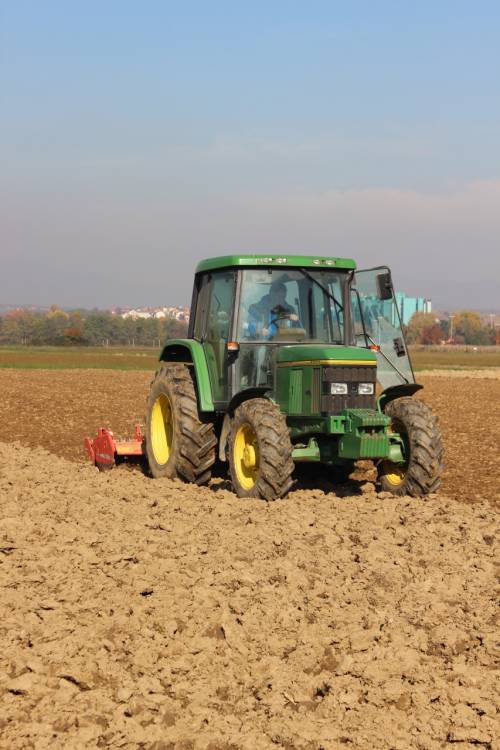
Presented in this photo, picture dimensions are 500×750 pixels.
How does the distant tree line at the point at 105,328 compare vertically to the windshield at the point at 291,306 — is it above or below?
above

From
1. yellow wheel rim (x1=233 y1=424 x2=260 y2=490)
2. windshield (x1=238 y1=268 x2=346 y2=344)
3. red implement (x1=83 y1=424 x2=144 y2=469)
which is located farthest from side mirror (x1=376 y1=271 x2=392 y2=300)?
red implement (x1=83 y1=424 x2=144 y2=469)

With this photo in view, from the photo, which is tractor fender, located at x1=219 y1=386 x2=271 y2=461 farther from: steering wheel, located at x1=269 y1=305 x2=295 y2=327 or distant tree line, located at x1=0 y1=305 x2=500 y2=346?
distant tree line, located at x1=0 y1=305 x2=500 y2=346

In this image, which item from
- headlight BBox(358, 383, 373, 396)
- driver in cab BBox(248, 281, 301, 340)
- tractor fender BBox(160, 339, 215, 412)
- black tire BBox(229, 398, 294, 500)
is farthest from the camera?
tractor fender BBox(160, 339, 215, 412)

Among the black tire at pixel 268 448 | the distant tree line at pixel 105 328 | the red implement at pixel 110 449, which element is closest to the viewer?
the black tire at pixel 268 448

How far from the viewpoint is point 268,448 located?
841 cm

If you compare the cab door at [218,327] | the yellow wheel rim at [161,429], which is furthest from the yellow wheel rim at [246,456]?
the yellow wheel rim at [161,429]

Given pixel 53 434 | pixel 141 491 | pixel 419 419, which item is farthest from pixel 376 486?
pixel 53 434

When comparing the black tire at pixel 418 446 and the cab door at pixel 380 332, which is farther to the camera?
the cab door at pixel 380 332

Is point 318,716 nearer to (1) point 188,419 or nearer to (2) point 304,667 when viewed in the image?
(2) point 304,667

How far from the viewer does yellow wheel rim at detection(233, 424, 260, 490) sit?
889 centimetres

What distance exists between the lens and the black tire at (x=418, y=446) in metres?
8.93

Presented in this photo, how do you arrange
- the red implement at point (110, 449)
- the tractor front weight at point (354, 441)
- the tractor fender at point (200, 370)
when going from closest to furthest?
the tractor front weight at point (354, 441)
the tractor fender at point (200, 370)
the red implement at point (110, 449)

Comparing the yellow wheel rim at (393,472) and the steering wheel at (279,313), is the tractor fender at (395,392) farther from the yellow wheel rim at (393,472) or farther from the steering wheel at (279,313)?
the steering wheel at (279,313)

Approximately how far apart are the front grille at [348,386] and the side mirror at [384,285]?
0.71 metres
